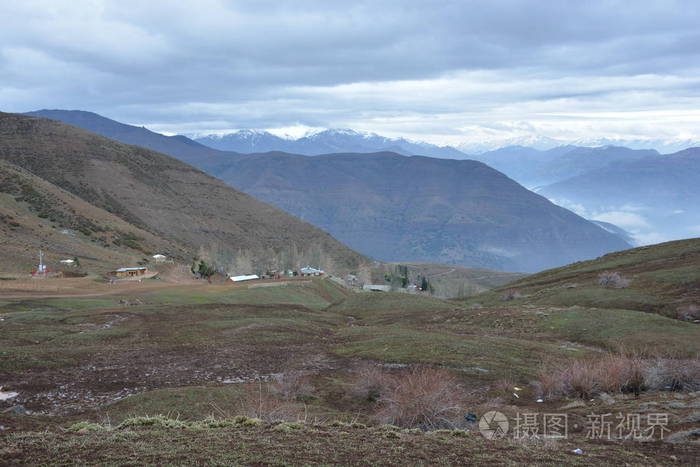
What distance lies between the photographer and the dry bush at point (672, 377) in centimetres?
1948

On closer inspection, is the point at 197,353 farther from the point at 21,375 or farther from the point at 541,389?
the point at 541,389

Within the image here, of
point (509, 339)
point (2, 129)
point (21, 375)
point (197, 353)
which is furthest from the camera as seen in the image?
point (2, 129)

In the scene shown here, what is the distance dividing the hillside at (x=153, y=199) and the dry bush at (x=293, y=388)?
109m

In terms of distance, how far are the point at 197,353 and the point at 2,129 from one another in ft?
603

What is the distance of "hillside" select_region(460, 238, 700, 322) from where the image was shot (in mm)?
39281

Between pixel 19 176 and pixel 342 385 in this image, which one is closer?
pixel 342 385

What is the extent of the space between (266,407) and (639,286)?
3941 cm

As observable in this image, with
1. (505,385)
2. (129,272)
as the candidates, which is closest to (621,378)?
(505,385)

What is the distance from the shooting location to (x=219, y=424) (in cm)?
1484

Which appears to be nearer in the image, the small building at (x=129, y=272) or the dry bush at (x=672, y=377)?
the dry bush at (x=672, y=377)

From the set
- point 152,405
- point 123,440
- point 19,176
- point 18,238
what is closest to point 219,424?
point 123,440

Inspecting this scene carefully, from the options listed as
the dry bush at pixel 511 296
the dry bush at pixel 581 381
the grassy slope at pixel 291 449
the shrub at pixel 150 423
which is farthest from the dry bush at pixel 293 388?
the dry bush at pixel 511 296
